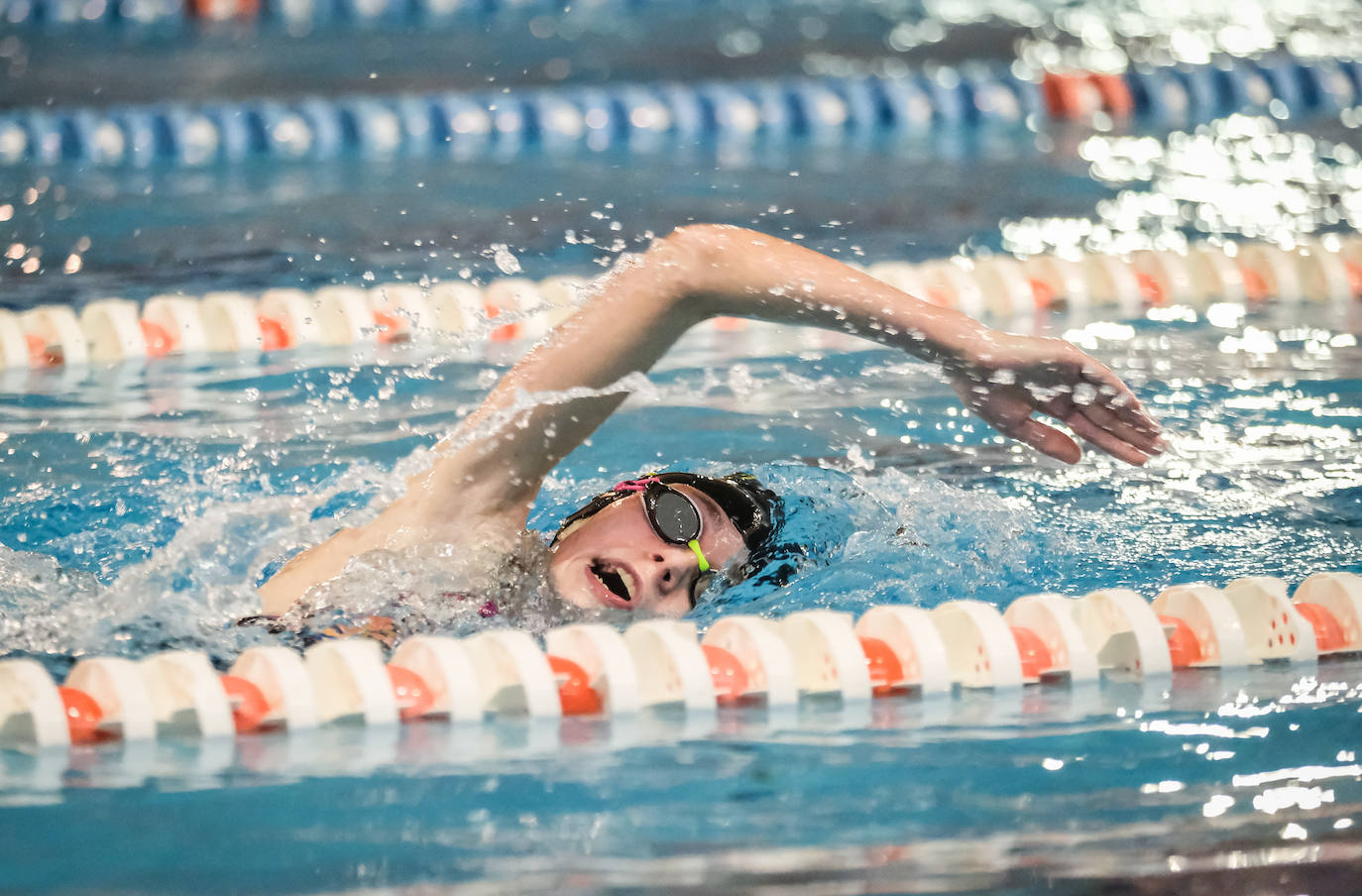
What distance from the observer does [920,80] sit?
245 inches

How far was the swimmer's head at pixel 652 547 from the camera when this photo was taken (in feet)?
7.48

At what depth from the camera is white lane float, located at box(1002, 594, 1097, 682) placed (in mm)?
2096

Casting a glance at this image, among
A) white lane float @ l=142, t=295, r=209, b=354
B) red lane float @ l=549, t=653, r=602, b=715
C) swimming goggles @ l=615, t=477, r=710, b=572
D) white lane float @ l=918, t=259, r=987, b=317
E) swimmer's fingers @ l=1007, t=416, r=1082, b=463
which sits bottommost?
red lane float @ l=549, t=653, r=602, b=715

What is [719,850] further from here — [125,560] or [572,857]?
[125,560]

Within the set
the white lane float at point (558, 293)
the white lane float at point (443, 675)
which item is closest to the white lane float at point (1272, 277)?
the white lane float at point (558, 293)

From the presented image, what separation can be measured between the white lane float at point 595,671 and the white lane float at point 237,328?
6.78 feet

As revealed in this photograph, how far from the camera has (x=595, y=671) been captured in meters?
2.01

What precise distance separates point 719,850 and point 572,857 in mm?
152

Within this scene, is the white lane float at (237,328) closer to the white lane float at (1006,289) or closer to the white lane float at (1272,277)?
the white lane float at (1006,289)

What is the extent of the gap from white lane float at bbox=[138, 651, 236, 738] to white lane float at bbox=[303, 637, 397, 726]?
11 centimetres

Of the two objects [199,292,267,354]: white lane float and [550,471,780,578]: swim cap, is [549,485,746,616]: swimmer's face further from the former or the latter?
[199,292,267,354]: white lane float

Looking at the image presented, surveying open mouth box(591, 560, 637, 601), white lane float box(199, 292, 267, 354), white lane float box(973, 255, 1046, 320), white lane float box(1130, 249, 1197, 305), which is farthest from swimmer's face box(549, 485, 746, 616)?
white lane float box(1130, 249, 1197, 305)

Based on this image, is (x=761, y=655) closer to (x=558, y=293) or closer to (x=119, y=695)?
(x=119, y=695)

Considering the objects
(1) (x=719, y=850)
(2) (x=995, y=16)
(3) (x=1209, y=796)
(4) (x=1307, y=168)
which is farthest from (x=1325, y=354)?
(2) (x=995, y=16)
